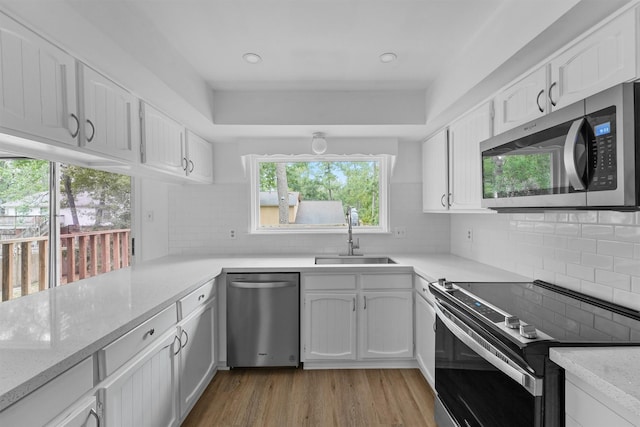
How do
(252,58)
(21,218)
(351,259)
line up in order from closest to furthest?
1. (252,58)
2. (21,218)
3. (351,259)

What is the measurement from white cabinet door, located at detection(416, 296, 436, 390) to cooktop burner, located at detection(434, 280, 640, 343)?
56 cm

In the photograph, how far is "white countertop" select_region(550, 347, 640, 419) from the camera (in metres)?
0.80

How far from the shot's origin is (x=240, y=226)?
11.2 ft

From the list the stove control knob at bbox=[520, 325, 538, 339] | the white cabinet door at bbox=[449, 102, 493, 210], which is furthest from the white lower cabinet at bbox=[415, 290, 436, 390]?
the stove control knob at bbox=[520, 325, 538, 339]

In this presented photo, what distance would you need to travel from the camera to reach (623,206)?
1041 millimetres

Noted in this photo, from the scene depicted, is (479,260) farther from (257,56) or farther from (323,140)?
(257,56)

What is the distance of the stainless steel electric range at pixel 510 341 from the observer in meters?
1.08

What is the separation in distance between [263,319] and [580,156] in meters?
2.27

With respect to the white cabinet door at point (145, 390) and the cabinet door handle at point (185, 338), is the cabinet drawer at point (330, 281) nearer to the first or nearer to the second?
the cabinet door handle at point (185, 338)

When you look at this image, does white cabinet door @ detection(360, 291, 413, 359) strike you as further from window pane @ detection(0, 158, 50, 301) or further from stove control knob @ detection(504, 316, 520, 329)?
window pane @ detection(0, 158, 50, 301)

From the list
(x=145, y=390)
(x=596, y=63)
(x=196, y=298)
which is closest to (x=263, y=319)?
(x=196, y=298)

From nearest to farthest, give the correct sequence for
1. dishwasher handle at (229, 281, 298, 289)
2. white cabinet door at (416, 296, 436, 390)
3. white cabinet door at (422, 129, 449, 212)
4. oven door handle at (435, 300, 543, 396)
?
oven door handle at (435, 300, 543, 396) → white cabinet door at (416, 296, 436, 390) → dishwasher handle at (229, 281, 298, 289) → white cabinet door at (422, 129, 449, 212)

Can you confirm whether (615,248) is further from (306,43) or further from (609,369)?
(306,43)

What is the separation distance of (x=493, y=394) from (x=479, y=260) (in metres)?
1.61
